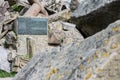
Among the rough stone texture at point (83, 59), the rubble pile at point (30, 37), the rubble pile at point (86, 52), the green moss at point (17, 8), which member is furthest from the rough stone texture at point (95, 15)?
the green moss at point (17, 8)

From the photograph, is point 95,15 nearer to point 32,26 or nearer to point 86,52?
point 86,52

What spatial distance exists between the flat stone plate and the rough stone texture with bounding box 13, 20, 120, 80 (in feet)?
35.6

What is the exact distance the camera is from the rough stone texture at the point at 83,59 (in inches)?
87.8

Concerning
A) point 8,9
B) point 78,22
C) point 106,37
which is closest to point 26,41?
point 8,9

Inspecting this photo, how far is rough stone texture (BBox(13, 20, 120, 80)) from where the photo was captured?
7.32 feet

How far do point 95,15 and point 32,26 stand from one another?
10.6 meters

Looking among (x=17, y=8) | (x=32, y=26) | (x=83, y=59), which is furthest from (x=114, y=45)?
(x=17, y=8)

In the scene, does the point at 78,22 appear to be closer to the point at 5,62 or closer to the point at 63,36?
the point at 5,62

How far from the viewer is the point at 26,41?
13.5 metres

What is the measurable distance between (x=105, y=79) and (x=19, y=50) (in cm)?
1141

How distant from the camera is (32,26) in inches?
544

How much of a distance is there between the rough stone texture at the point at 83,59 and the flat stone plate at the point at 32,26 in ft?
35.6

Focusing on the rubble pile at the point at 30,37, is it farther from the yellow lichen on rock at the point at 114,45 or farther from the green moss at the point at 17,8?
the yellow lichen on rock at the point at 114,45

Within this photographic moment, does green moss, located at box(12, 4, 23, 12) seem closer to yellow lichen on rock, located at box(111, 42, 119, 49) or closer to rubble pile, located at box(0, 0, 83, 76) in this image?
rubble pile, located at box(0, 0, 83, 76)
